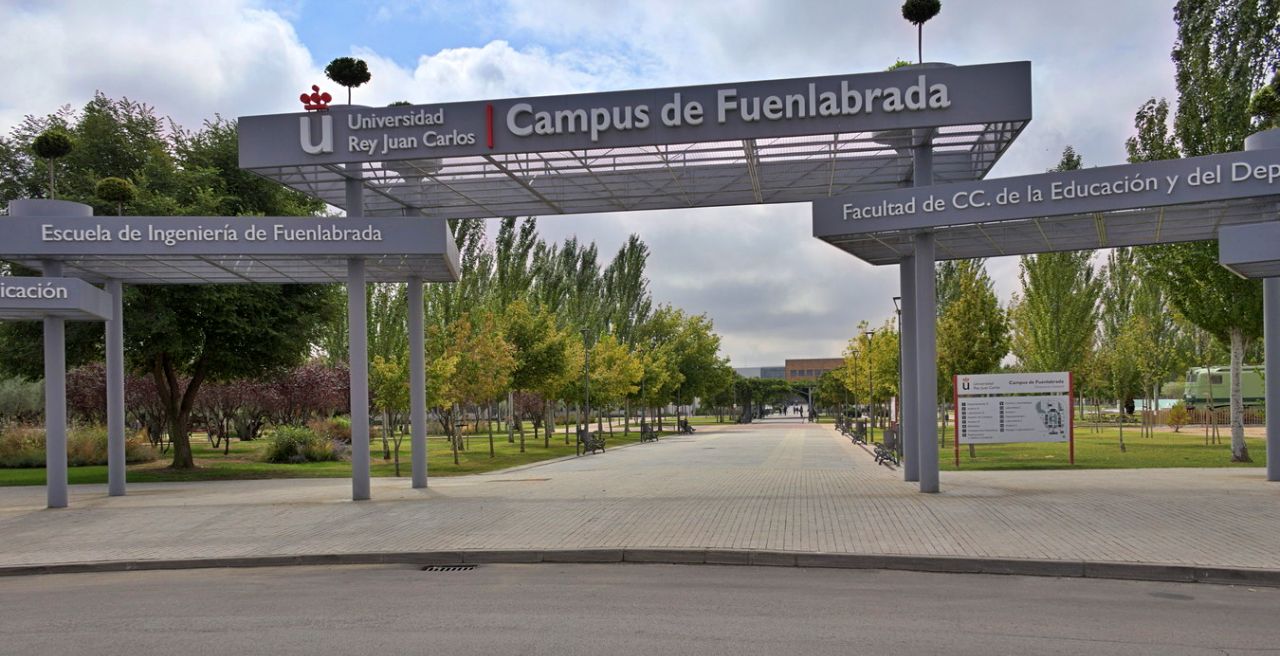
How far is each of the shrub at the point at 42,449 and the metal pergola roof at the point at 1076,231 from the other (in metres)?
25.2

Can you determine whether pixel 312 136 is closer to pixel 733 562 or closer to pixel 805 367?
pixel 733 562

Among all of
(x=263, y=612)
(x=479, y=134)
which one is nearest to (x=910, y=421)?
(x=479, y=134)

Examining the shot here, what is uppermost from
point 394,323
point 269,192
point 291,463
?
point 269,192

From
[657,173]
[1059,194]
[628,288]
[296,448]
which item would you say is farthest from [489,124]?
[628,288]

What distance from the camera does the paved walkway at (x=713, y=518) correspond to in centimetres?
1115

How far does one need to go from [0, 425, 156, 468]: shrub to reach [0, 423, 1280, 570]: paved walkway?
10.7 metres

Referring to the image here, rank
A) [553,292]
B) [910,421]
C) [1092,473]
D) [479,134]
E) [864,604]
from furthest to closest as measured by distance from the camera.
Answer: [553,292]
[1092,473]
[910,421]
[479,134]
[864,604]

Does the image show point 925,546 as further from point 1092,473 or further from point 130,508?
point 130,508

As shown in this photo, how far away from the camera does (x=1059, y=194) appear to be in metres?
14.8

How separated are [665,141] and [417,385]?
7470 mm

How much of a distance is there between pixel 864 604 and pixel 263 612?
17.3 feet

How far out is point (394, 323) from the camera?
40750 mm

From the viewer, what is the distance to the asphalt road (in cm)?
690

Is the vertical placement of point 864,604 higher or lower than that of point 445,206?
lower
